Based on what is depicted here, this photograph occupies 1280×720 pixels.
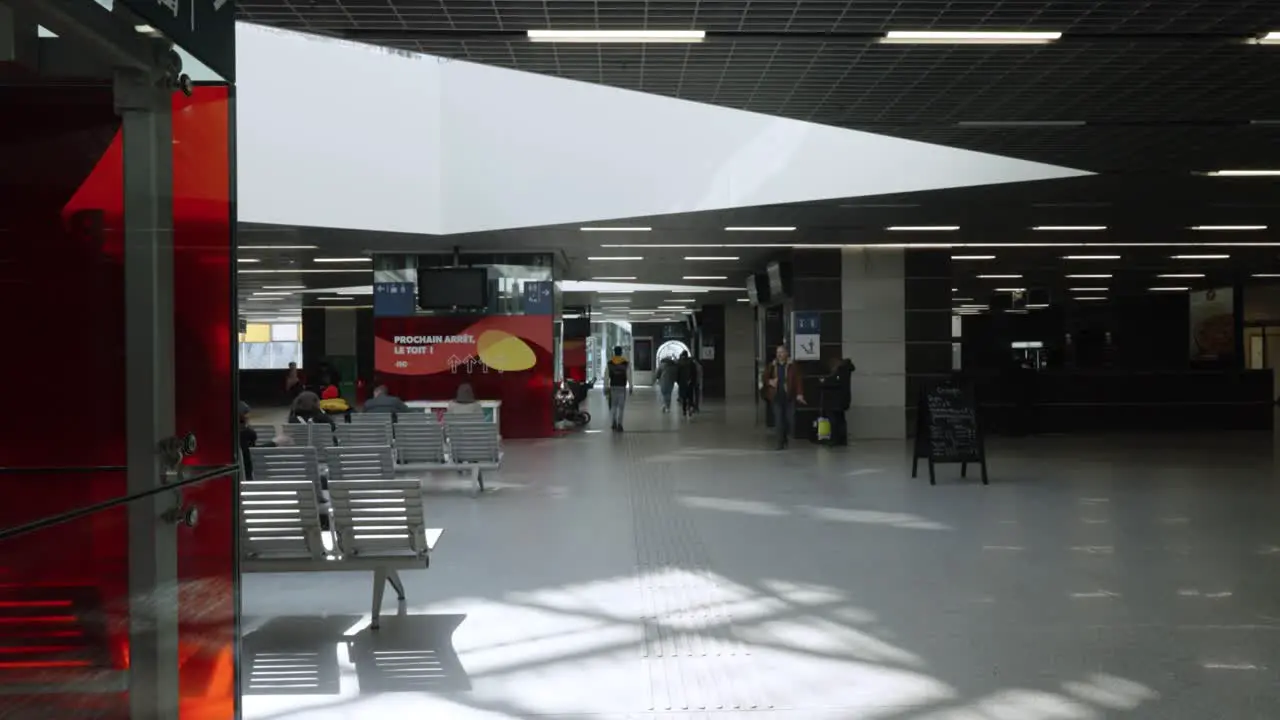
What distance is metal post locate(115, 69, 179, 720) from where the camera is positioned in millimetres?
3377

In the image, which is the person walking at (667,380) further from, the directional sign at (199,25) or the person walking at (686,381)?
the directional sign at (199,25)

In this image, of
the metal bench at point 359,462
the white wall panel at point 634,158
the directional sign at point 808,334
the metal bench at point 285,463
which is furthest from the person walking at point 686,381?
the metal bench at point 285,463

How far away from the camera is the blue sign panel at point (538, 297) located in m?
23.0

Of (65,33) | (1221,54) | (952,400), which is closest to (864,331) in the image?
(952,400)

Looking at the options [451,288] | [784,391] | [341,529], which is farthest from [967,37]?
[451,288]

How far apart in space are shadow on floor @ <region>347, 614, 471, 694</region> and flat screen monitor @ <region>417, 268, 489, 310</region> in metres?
15.2

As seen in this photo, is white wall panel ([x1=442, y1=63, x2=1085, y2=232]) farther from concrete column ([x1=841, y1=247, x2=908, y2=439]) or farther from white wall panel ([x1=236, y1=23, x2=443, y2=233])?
concrete column ([x1=841, y1=247, x2=908, y2=439])

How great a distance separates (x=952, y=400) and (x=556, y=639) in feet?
29.4

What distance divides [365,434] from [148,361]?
36.4 ft

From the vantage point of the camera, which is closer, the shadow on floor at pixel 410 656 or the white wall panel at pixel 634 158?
the shadow on floor at pixel 410 656

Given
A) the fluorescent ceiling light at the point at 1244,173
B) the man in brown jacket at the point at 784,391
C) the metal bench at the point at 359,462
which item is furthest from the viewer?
the man in brown jacket at the point at 784,391

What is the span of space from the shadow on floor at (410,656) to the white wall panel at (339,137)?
11.5 metres

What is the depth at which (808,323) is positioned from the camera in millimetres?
22312

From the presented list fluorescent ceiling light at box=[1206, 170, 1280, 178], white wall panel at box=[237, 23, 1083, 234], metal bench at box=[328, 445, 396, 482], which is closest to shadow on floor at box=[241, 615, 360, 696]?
metal bench at box=[328, 445, 396, 482]
